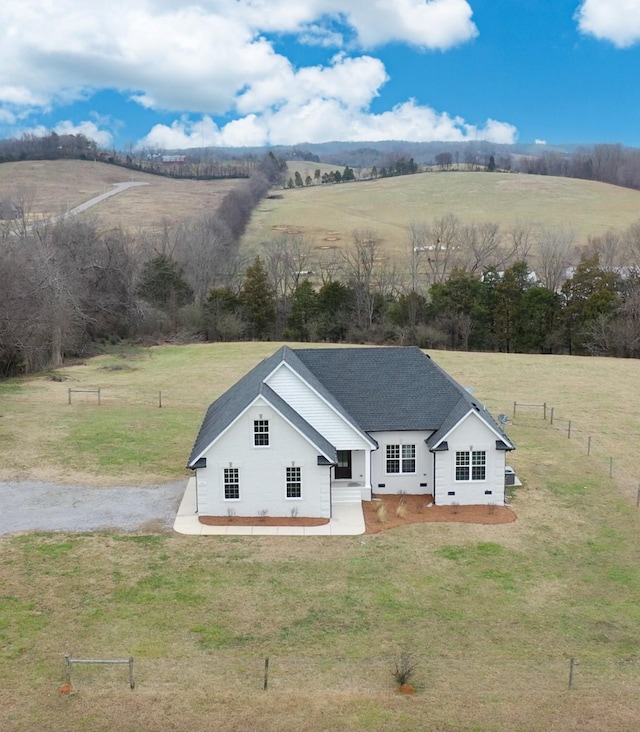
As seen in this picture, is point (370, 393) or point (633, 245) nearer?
point (370, 393)

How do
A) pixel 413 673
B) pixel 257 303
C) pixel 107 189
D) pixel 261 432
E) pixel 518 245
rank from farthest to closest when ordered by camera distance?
1. pixel 107 189
2. pixel 518 245
3. pixel 257 303
4. pixel 261 432
5. pixel 413 673

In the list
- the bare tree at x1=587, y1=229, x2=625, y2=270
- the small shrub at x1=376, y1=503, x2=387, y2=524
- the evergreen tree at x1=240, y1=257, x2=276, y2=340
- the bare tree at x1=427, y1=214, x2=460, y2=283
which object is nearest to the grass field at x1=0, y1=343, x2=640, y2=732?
the small shrub at x1=376, y1=503, x2=387, y2=524

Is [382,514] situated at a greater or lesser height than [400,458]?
lesser

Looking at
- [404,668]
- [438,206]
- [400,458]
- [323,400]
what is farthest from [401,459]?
[438,206]

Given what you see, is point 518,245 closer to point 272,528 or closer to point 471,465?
point 471,465

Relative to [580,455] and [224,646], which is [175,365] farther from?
[224,646]

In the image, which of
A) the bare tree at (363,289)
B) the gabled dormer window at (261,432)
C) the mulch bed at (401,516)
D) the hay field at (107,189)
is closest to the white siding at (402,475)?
the mulch bed at (401,516)

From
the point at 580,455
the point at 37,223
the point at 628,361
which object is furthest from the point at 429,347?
the point at 37,223

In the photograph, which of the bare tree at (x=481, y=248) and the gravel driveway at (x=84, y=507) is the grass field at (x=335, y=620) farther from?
the bare tree at (x=481, y=248)
